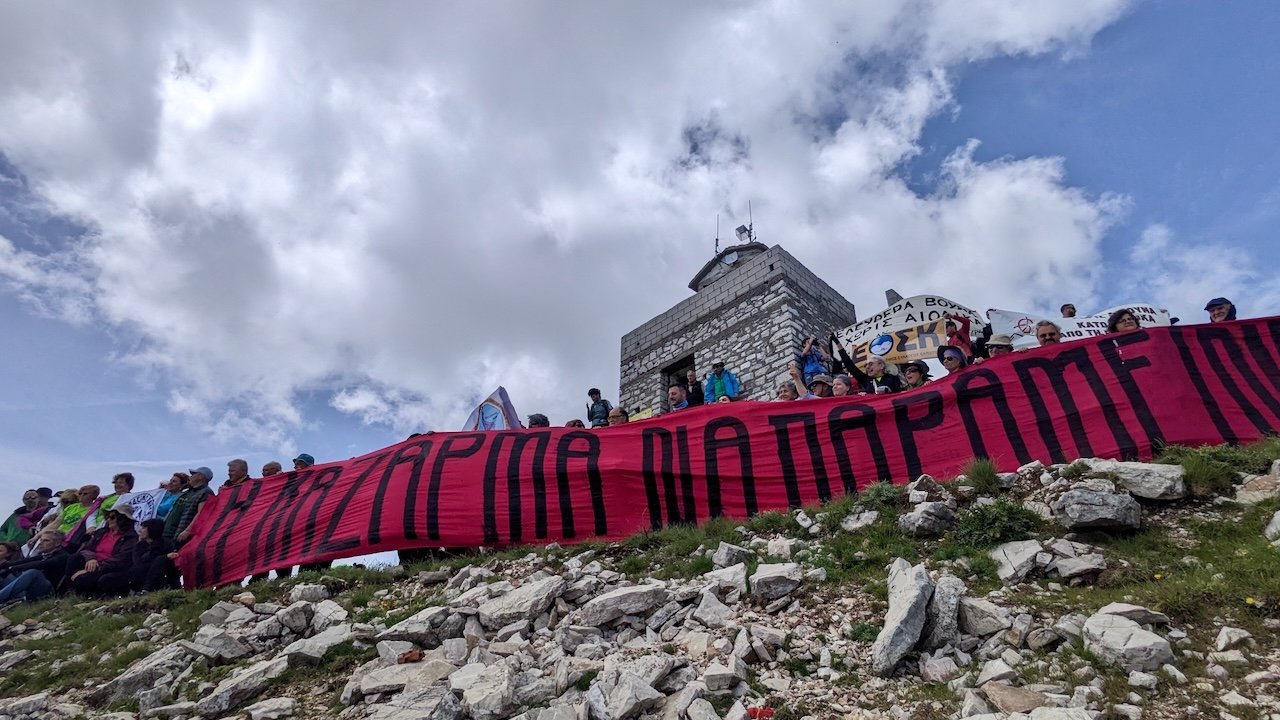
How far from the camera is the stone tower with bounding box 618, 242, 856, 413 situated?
13789mm

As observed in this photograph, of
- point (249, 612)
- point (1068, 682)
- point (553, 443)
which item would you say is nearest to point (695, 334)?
point (553, 443)

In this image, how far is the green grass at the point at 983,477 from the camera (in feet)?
18.6

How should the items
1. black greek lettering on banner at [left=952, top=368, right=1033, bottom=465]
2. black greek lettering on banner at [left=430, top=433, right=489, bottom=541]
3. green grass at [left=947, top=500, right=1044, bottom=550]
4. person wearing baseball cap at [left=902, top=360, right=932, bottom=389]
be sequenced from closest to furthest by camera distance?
1. green grass at [left=947, top=500, right=1044, bottom=550]
2. black greek lettering on banner at [left=952, top=368, right=1033, bottom=465]
3. black greek lettering on banner at [left=430, top=433, right=489, bottom=541]
4. person wearing baseball cap at [left=902, top=360, right=932, bottom=389]

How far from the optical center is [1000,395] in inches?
278

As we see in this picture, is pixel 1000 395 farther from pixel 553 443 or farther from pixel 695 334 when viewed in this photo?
pixel 695 334

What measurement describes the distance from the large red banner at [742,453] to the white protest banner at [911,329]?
14.3ft

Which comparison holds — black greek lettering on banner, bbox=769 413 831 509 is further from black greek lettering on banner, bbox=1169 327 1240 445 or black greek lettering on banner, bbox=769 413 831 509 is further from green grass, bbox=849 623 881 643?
black greek lettering on banner, bbox=1169 327 1240 445

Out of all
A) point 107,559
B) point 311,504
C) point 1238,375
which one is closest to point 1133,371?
point 1238,375

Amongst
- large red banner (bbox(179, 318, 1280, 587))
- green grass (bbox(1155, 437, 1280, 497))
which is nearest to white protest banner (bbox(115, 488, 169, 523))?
large red banner (bbox(179, 318, 1280, 587))

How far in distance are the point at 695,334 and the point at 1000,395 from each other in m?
9.19

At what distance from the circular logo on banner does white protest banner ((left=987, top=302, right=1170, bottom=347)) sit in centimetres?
178

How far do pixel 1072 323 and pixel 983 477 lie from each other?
6.91 metres

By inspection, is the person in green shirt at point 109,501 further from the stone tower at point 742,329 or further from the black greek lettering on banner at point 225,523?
the stone tower at point 742,329

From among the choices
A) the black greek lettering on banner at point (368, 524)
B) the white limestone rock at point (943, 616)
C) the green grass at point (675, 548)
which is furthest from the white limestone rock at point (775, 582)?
the black greek lettering on banner at point (368, 524)
